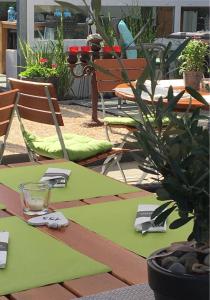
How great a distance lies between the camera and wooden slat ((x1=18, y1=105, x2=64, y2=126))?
4432mm

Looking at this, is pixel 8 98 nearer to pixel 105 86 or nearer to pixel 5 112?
pixel 5 112

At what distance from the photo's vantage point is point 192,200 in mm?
1259

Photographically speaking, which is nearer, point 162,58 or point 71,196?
point 162,58

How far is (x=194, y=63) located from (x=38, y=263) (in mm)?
3318

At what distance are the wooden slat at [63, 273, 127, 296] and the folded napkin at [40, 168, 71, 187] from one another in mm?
949

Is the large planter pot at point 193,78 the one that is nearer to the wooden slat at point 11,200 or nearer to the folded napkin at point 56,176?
the folded napkin at point 56,176

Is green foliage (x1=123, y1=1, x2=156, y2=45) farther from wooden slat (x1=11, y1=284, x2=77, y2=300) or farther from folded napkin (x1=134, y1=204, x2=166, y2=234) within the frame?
wooden slat (x1=11, y1=284, x2=77, y2=300)

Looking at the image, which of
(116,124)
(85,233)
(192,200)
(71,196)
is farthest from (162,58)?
(116,124)

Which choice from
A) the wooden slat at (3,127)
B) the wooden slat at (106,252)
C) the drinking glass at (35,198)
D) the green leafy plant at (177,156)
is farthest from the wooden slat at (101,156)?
the green leafy plant at (177,156)

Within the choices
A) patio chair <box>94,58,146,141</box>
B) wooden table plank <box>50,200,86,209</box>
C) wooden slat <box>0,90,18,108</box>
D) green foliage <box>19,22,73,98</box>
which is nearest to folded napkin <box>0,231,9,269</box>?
wooden table plank <box>50,200,86,209</box>

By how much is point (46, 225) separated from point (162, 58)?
0.95 m

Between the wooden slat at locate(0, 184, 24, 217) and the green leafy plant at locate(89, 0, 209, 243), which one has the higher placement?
the green leafy plant at locate(89, 0, 209, 243)

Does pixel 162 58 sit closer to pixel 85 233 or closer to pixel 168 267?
pixel 168 267

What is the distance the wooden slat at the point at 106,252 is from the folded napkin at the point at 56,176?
0.51 m
